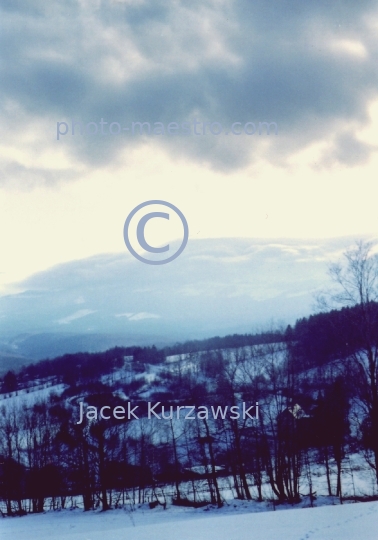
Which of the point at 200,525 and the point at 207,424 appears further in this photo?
the point at 207,424

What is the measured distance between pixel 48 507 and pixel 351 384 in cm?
611

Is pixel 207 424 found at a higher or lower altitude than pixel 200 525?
higher

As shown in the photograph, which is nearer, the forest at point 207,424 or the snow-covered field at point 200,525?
the snow-covered field at point 200,525

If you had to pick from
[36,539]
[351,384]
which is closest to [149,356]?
[36,539]

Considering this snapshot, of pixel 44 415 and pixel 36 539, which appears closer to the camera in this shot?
pixel 36 539

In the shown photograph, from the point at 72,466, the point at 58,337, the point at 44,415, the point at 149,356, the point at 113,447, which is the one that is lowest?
the point at 72,466

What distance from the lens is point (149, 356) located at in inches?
290

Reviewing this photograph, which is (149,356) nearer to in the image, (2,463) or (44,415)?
(44,415)

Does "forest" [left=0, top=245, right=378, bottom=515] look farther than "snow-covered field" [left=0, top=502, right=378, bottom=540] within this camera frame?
Yes

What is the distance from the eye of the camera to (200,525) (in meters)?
5.76

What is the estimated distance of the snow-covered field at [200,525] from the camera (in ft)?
16.8

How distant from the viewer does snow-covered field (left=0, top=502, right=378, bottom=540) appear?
5.13 metres

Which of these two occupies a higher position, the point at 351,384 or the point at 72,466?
the point at 351,384

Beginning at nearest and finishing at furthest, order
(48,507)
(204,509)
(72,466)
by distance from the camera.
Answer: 1. (204,509)
2. (48,507)
3. (72,466)
